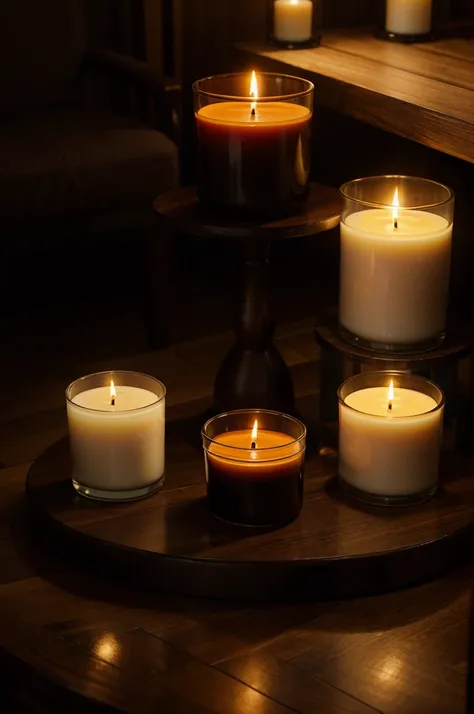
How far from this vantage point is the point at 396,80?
Result: 6.35 ft

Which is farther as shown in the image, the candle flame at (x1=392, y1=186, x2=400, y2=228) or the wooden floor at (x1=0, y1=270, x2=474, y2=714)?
the candle flame at (x1=392, y1=186, x2=400, y2=228)

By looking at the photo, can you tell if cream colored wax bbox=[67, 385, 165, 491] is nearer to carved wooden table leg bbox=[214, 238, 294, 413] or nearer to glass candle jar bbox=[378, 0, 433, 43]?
carved wooden table leg bbox=[214, 238, 294, 413]

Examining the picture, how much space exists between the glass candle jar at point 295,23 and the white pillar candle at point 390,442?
0.82m

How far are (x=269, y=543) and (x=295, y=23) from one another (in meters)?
1.03

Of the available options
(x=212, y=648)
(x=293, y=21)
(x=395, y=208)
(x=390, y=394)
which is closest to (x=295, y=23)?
(x=293, y=21)

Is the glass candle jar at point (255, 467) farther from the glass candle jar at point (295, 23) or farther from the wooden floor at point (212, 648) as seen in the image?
the glass candle jar at point (295, 23)

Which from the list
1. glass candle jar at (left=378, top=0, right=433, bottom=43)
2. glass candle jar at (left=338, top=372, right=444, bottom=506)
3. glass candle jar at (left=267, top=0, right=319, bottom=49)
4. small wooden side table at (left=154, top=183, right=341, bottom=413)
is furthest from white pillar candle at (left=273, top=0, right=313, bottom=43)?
glass candle jar at (left=338, top=372, right=444, bottom=506)

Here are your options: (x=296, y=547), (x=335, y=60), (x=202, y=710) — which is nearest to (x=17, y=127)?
(x=335, y=60)

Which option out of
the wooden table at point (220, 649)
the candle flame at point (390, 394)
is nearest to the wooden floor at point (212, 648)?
the wooden table at point (220, 649)

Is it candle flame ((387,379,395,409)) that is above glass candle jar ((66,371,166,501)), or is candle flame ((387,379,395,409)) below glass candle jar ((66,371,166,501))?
above

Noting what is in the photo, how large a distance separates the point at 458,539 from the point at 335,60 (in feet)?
2.96

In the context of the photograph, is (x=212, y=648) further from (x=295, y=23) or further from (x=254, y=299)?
(x=295, y=23)

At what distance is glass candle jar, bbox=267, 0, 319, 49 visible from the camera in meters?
2.15

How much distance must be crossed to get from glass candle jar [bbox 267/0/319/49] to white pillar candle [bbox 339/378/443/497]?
0.82 metres
